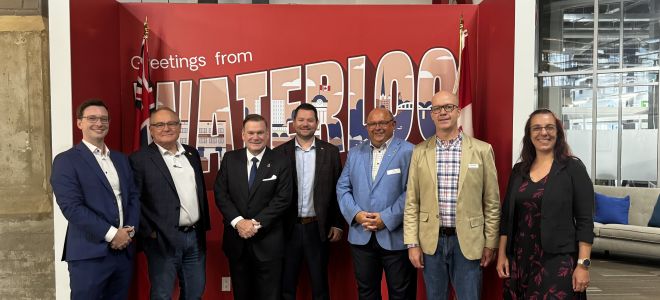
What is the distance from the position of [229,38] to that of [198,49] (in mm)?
255

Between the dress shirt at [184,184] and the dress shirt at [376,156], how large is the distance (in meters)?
1.13

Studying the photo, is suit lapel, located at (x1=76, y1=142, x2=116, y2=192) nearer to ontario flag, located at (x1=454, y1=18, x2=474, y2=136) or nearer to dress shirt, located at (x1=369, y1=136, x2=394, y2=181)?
dress shirt, located at (x1=369, y1=136, x2=394, y2=181)

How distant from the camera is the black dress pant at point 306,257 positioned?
325 cm

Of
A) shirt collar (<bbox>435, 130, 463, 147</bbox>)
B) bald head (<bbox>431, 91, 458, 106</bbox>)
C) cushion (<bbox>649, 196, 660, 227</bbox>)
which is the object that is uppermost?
bald head (<bbox>431, 91, 458, 106</bbox>)

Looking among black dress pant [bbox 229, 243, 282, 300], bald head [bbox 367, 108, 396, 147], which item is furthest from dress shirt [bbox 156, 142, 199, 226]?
bald head [bbox 367, 108, 396, 147]

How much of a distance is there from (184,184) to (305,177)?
0.80m

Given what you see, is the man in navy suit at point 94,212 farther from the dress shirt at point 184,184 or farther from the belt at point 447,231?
the belt at point 447,231

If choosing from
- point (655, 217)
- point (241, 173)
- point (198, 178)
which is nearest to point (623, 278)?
point (655, 217)

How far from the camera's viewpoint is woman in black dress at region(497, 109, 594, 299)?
2383 millimetres

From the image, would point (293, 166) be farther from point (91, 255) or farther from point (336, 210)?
point (91, 255)

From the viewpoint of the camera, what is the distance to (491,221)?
109 inches

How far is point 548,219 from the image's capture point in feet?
7.83

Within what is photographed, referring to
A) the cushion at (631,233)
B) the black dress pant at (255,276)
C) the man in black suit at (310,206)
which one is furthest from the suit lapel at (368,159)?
the cushion at (631,233)

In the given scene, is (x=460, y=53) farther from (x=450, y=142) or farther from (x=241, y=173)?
(x=241, y=173)
